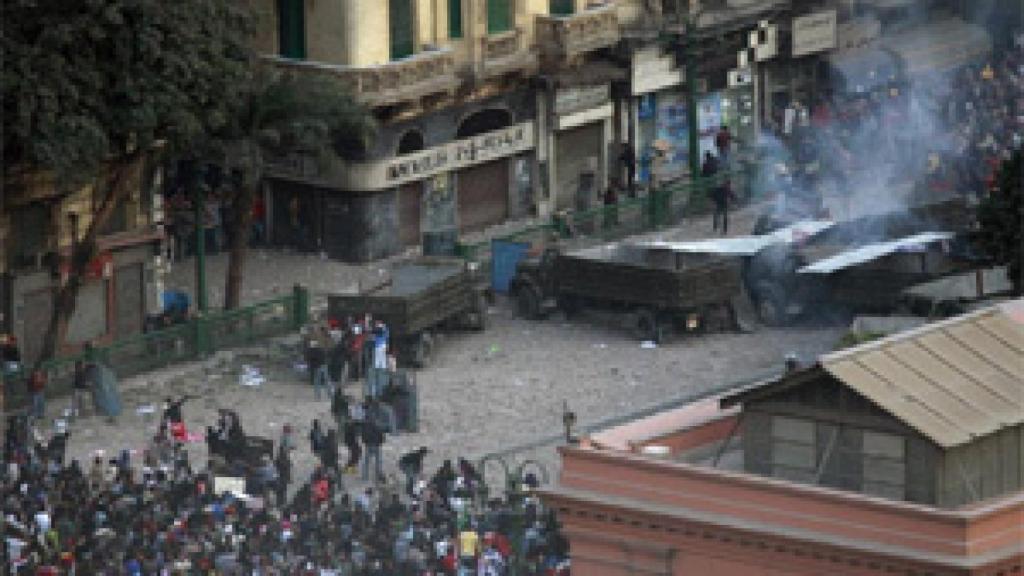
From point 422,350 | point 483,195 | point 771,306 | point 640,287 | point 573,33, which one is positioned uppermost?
point 573,33

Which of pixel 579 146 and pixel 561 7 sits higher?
pixel 561 7

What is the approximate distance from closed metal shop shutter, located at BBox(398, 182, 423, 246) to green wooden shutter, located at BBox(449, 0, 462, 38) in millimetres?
2849

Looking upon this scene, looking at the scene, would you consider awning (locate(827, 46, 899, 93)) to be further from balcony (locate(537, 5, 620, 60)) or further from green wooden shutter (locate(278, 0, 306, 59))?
green wooden shutter (locate(278, 0, 306, 59))

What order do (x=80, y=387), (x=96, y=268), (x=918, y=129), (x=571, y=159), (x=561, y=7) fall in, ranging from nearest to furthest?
(x=80, y=387), (x=96, y=268), (x=561, y=7), (x=571, y=159), (x=918, y=129)

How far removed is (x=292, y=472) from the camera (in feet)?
187

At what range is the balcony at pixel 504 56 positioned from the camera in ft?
233

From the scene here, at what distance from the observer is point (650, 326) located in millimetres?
64188

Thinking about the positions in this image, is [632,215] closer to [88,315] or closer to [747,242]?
[747,242]

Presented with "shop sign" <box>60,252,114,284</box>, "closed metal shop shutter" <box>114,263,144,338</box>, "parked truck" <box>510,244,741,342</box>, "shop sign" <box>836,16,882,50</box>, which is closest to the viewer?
"shop sign" <box>60,252,114,284</box>

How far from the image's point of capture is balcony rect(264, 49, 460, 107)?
68000mm

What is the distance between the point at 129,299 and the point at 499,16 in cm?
1056

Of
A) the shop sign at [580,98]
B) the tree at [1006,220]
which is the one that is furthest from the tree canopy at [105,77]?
the shop sign at [580,98]

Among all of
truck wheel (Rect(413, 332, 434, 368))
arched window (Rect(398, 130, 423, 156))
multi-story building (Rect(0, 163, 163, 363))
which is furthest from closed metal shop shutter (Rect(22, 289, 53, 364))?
arched window (Rect(398, 130, 423, 156))

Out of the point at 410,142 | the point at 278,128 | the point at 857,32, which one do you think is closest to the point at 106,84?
the point at 278,128
